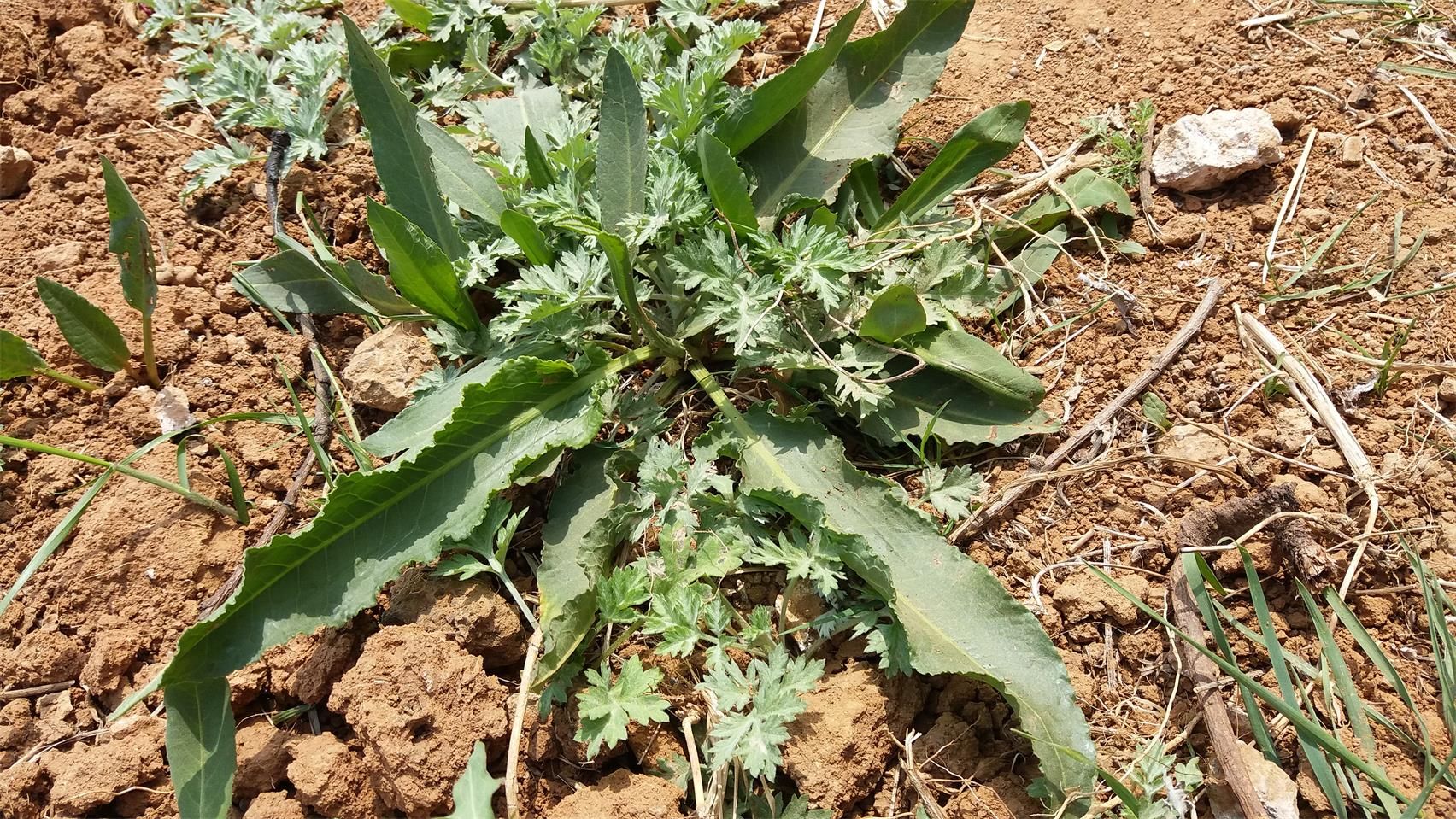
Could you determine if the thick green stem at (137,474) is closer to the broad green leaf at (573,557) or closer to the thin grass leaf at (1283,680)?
the broad green leaf at (573,557)

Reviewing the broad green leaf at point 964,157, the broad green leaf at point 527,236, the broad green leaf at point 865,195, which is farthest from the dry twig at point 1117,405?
the broad green leaf at point 527,236

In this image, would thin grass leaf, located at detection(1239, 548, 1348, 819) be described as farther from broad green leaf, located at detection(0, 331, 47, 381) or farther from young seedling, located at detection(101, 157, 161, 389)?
broad green leaf, located at detection(0, 331, 47, 381)

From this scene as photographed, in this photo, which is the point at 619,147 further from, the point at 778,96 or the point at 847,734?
the point at 847,734

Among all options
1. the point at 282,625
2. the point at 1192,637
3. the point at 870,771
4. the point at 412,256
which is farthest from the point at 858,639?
the point at 412,256

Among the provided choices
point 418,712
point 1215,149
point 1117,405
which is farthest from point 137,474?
point 1215,149

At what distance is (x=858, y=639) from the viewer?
2051 mm

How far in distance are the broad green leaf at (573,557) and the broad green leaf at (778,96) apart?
91 cm

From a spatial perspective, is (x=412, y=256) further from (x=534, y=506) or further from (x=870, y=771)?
(x=870, y=771)

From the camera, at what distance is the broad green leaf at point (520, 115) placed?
261 cm

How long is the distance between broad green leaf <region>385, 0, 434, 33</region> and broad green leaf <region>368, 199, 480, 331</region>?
99 cm

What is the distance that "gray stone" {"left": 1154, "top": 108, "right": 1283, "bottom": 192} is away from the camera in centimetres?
241

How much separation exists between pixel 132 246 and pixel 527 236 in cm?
102

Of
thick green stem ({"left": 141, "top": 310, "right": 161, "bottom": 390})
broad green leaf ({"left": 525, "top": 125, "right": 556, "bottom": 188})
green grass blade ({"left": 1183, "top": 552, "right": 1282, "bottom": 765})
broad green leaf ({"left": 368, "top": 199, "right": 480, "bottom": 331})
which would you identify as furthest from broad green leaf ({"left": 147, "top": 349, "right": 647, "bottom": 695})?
green grass blade ({"left": 1183, "top": 552, "right": 1282, "bottom": 765})

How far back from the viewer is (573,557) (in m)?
2.10
